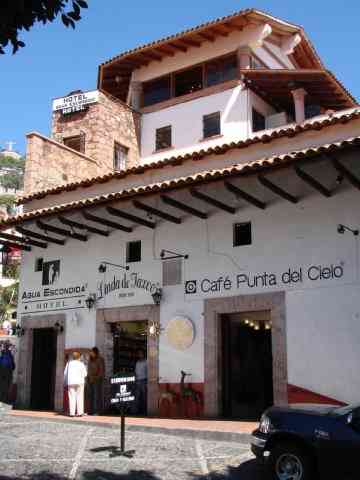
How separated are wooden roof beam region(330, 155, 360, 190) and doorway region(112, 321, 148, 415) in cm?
662

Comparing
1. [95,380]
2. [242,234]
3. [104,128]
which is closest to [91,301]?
[95,380]

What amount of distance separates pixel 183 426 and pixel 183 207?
4.76 metres

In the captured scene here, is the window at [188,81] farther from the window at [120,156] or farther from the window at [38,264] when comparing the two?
the window at [38,264]

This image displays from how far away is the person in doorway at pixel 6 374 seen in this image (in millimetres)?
17625

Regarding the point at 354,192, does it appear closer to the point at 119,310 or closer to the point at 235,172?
the point at 235,172

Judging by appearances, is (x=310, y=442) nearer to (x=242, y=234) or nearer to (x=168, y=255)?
(x=242, y=234)

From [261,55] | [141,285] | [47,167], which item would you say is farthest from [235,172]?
[261,55]

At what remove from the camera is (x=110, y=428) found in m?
12.7

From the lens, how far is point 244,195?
12711 millimetres

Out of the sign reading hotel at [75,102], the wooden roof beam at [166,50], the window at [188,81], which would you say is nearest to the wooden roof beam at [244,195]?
the window at [188,81]

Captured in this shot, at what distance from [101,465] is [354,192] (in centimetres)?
742

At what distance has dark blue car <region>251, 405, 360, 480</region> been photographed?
725cm

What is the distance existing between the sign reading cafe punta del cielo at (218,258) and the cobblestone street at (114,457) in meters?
1.42

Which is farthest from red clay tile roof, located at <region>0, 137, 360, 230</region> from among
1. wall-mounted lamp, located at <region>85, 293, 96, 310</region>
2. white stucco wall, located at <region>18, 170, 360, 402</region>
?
wall-mounted lamp, located at <region>85, 293, 96, 310</region>
